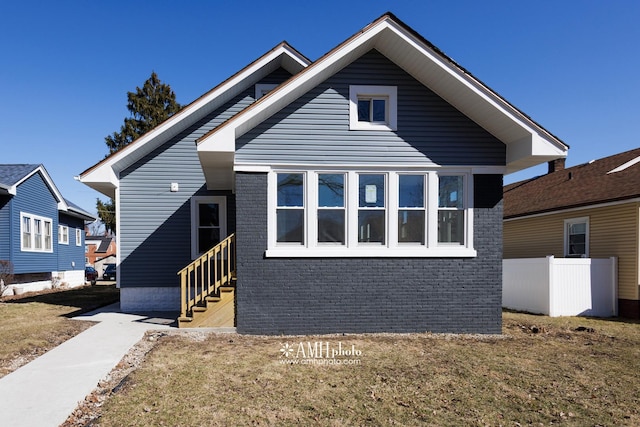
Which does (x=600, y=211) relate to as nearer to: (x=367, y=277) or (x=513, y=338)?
(x=513, y=338)

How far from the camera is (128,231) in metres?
10.9

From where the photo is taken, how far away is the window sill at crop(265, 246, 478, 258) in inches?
298

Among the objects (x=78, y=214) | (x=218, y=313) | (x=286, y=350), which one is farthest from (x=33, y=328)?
(x=78, y=214)

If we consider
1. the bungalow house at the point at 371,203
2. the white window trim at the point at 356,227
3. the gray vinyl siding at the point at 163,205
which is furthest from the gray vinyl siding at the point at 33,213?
the white window trim at the point at 356,227

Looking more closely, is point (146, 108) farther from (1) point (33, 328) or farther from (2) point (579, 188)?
(2) point (579, 188)

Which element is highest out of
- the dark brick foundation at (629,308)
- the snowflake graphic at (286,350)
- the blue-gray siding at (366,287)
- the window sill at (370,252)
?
the window sill at (370,252)

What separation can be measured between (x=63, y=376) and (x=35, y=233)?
631 inches

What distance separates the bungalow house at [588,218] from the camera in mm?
10711

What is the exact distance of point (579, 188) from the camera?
534 inches

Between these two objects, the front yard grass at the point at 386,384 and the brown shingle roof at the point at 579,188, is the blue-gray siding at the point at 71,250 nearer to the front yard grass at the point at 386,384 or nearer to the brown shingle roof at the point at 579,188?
the front yard grass at the point at 386,384

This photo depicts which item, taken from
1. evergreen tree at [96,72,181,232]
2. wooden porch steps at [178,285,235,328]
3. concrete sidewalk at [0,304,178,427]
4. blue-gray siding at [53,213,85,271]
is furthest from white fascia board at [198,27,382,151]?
evergreen tree at [96,72,181,232]

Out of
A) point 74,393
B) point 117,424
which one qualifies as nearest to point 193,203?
point 74,393

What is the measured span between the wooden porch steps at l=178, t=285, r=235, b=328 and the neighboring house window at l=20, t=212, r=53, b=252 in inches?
540

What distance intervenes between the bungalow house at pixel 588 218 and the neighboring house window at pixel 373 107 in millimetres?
7748
